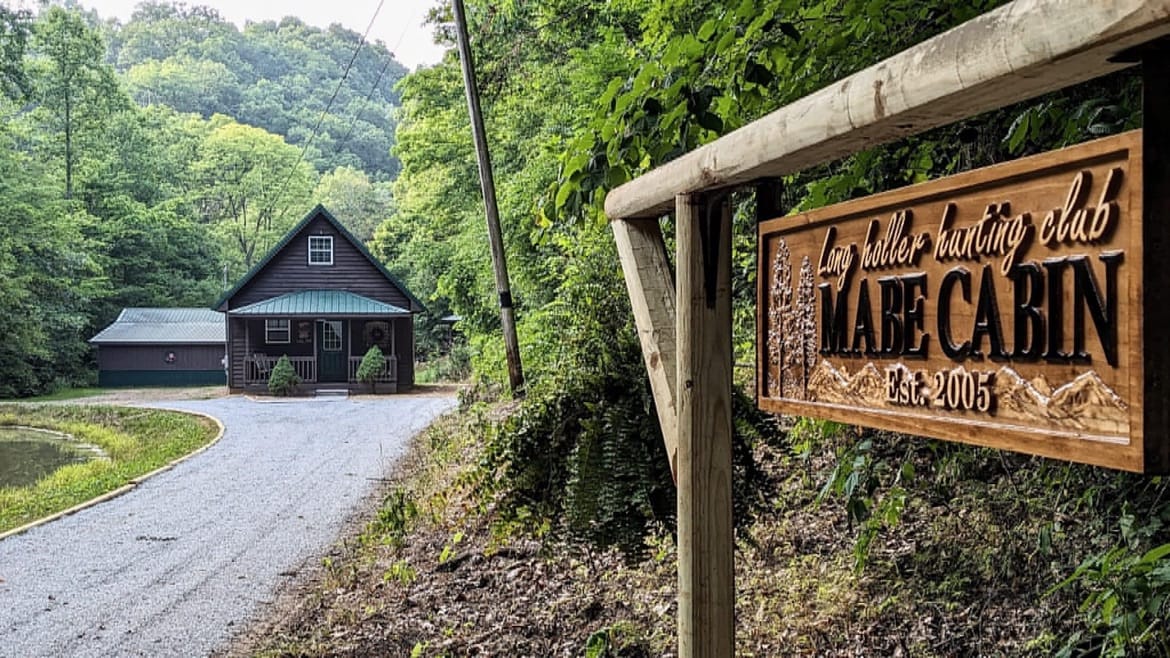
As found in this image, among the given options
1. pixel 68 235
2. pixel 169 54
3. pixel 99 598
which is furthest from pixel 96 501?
pixel 169 54

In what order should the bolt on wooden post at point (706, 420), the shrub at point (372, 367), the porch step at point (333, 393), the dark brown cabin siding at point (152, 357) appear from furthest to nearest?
the dark brown cabin siding at point (152, 357) → the shrub at point (372, 367) → the porch step at point (333, 393) → the bolt on wooden post at point (706, 420)

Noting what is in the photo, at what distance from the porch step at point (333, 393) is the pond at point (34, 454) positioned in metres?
7.42

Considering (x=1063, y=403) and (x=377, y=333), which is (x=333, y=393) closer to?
(x=377, y=333)

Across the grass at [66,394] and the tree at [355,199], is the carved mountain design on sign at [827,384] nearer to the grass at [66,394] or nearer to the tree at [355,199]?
the grass at [66,394]

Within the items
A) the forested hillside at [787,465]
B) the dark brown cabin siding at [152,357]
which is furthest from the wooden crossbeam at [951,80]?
the dark brown cabin siding at [152,357]

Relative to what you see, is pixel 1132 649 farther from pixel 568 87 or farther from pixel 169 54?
pixel 169 54

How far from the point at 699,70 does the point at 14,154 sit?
41471 mm

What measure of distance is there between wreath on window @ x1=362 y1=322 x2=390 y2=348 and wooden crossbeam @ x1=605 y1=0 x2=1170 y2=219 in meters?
29.5

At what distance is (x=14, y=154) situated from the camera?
36.8 m

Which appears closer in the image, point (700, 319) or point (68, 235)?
point (700, 319)

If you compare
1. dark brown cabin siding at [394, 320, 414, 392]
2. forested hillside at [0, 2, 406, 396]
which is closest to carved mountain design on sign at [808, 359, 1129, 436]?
forested hillside at [0, 2, 406, 396]

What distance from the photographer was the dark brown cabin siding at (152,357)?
121ft

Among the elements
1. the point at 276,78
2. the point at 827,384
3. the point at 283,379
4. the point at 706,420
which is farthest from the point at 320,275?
the point at 276,78

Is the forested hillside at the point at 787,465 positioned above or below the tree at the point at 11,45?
below
